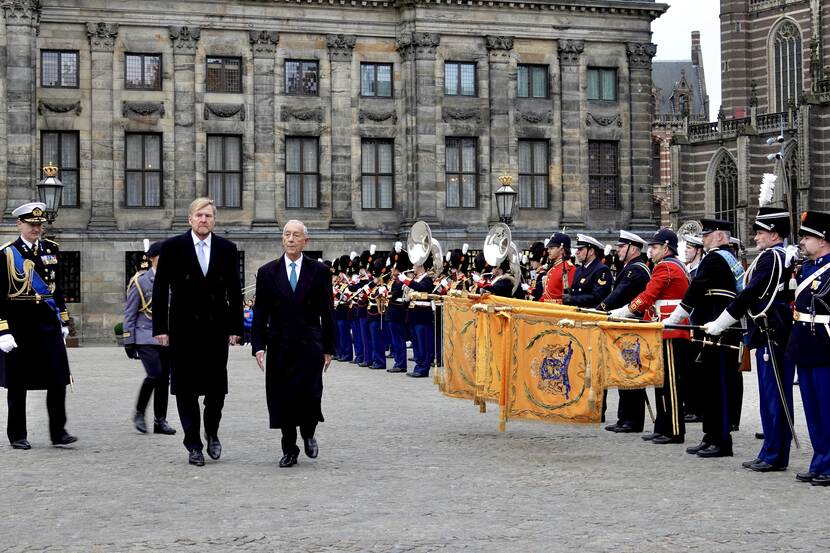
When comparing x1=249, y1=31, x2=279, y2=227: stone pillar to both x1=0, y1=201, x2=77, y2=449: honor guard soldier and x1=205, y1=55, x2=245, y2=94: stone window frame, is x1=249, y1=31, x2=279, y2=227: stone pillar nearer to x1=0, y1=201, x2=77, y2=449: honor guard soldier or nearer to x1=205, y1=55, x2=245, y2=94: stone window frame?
x1=205, y1=55, x2=245, y2=94: stone window frame

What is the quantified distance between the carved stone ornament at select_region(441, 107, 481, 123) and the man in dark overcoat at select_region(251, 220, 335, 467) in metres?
30.8

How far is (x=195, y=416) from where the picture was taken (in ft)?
36.3

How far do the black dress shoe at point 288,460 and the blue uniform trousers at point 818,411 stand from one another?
416 cm

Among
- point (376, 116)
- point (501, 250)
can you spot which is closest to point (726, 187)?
point (376, 116)

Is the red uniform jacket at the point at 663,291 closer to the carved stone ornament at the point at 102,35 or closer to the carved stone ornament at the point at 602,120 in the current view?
the carved stone ornament at the point at 102,35

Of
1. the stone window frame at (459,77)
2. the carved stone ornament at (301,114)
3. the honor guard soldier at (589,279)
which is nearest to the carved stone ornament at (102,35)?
the carved stone ornament at (301,114)

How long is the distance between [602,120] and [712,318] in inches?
1267

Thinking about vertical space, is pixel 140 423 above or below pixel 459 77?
below

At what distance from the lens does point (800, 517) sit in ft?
28.0

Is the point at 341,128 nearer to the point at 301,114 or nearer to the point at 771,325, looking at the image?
the point at 301,114

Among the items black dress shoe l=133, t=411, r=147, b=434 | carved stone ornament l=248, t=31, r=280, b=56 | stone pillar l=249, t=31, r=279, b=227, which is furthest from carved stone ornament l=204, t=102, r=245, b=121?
black dress shoe l=133, t=411, r=147, b=434

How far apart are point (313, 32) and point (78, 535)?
34199 millimetres

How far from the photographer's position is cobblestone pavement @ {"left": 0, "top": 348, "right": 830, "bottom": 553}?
25.6 feet

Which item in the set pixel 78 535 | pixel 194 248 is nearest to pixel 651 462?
pixel 194 248
